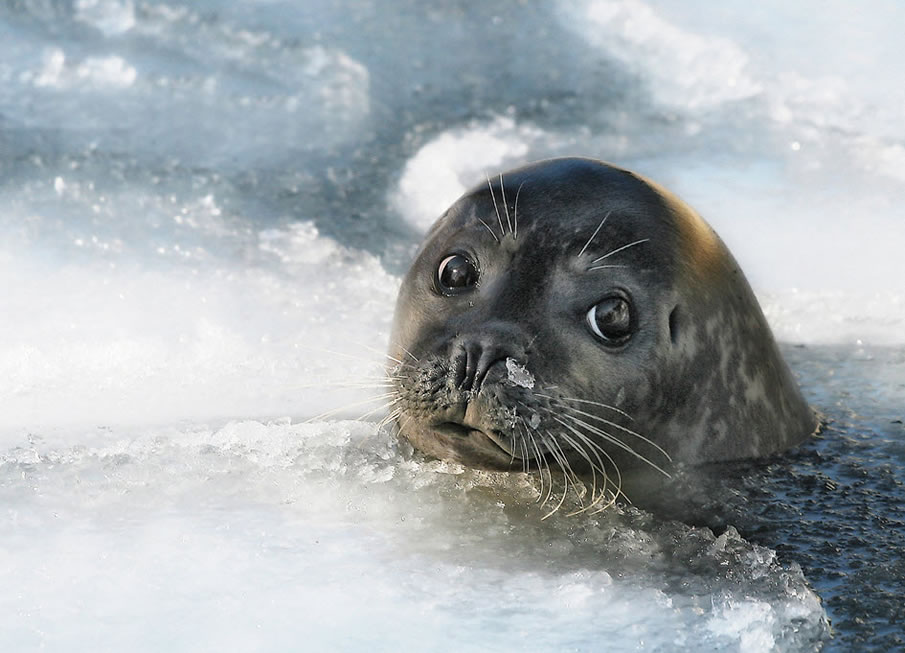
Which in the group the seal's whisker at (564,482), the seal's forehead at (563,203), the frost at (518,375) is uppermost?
the seal's forehead at (563,203)

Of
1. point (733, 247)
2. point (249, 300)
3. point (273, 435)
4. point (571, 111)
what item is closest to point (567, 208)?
point (273, 435)

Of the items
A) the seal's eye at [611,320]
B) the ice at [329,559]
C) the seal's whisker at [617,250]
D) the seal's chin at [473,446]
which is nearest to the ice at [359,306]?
the ice at [329,559]

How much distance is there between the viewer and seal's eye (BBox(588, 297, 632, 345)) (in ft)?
10.1

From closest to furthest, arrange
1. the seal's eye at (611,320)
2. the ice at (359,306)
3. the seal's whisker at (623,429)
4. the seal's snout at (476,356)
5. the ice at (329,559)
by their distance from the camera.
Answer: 1. the ice at (329,559)
2. the ice at (359,306)
3. the seal's snout at (476,356)
4. the seal's whisker at (623,429)
5. the seal's eye at (611,320)

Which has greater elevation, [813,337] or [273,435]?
[813,337]

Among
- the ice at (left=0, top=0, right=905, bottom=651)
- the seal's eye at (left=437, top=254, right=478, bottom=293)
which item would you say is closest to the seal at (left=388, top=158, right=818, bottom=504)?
the seal's eye at (left=437, top=254, right=478, bottom=293)

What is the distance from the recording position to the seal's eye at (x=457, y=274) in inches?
127

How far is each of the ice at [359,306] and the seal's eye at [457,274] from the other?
427mm

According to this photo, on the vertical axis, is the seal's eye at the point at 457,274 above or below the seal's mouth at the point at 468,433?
above

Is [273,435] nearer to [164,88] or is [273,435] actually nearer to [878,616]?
[878,616]

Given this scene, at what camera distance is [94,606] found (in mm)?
2412

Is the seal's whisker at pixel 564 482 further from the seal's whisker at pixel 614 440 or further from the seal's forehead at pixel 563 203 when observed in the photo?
the seal's forehead at pixel 563 203

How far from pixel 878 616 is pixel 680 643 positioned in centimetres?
50

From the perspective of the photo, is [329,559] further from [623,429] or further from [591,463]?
[623,429]
